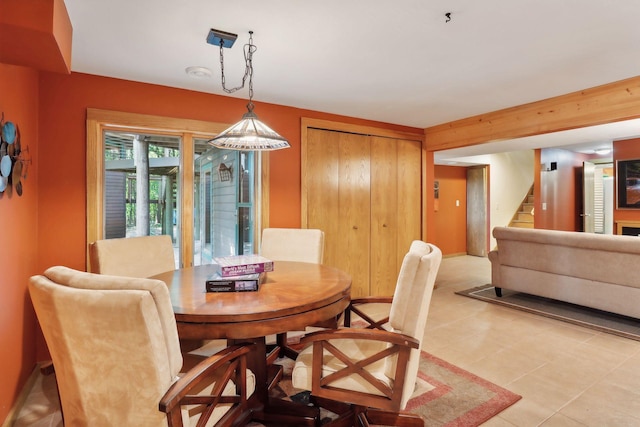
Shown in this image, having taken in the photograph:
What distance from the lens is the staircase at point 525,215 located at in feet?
25.2

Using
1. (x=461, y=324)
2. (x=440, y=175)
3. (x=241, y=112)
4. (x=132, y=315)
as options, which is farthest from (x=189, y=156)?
(x=440, y=175)

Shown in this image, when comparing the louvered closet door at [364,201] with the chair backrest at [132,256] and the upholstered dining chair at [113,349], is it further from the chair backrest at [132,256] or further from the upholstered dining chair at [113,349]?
the upholstered dining chair at [113,349]

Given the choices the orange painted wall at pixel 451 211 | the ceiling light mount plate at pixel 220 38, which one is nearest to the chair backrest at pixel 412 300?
the ceiling light mount plate at pixel 220 38

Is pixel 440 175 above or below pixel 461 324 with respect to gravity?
above

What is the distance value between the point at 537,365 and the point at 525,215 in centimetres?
623

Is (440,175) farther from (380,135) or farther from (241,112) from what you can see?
(241,112)

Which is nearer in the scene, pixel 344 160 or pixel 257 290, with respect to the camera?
pixel 257 290

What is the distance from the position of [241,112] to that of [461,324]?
3057mm

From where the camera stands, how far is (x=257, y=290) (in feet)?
5.98

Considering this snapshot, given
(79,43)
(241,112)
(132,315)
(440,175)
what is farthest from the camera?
(440,175)

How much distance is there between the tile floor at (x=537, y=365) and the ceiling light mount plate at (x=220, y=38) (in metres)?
2.43

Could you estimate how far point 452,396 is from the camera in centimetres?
213

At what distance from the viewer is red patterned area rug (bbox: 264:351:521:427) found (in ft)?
6.31

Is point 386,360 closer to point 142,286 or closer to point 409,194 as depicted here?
point 142,286
